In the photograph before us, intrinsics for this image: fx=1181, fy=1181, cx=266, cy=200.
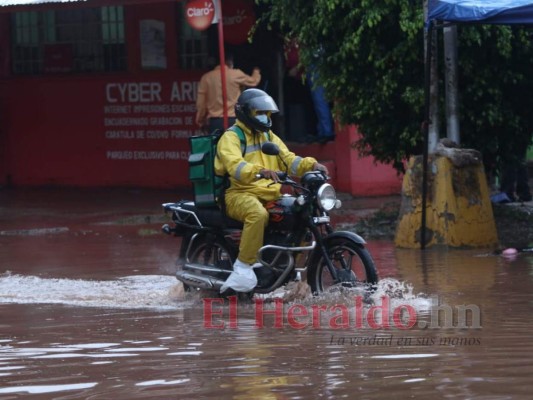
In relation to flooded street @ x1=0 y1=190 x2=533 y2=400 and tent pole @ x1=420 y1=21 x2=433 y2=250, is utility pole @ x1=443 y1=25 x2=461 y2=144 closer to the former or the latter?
tent pole @ x1=420 y1=21 x2=433 y2=250

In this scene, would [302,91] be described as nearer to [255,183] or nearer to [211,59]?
[211,59]

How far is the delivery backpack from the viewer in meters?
8.84

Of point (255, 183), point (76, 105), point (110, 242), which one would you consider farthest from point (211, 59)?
point (255, 183)

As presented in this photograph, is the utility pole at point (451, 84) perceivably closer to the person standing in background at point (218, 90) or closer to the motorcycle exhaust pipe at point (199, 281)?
the motorcycle exhaust pipe at point (199, 281)

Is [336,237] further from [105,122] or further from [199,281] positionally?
[105,122]

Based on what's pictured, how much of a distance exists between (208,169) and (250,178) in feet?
1.80

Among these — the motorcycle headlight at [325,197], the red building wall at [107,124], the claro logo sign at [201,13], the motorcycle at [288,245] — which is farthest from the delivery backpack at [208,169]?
the red building wall at [107,124]

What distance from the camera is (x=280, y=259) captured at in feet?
28.4

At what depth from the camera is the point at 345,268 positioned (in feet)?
27.4

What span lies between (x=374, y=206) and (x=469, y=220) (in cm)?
407

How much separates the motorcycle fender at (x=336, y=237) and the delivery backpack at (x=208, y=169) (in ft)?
2.96

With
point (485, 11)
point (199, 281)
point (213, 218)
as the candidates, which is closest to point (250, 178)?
point (213, 218)

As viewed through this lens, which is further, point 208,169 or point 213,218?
point 213,218

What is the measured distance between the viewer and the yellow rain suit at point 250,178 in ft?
27.9
